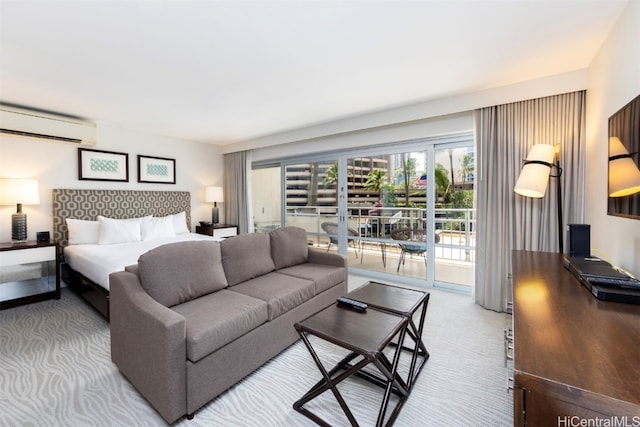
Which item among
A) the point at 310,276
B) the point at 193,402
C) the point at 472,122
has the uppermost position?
the point at 472,122

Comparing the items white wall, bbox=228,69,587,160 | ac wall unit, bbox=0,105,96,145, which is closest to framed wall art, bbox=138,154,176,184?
ac wall unit, bbox=0,105,96,145

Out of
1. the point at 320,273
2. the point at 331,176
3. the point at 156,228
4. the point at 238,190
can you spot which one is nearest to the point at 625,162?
the point at 320,273

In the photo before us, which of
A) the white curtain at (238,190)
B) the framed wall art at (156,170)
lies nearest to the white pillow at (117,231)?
the framed wall art at (156,170)

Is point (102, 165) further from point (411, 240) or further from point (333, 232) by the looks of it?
point (411, 240)

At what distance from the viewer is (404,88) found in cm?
296

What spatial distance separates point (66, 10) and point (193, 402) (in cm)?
250

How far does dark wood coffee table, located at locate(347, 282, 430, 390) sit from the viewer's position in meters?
1.83

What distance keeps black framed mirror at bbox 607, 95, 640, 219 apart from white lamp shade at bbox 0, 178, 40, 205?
5.44 meters

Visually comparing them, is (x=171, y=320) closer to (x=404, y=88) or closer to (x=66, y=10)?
(x=66, y=10)

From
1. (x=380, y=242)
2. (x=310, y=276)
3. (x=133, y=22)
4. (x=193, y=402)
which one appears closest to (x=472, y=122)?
(x=380, y=242)

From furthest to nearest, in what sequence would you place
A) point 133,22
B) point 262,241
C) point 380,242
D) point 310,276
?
point 380,242
point 262,241
point 310,276
point 133,22

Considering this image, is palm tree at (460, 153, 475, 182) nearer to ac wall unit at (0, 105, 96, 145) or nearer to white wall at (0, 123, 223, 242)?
white wall at (0, 123, 223, 242)

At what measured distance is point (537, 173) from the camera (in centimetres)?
233

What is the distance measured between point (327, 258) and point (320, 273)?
366mm
